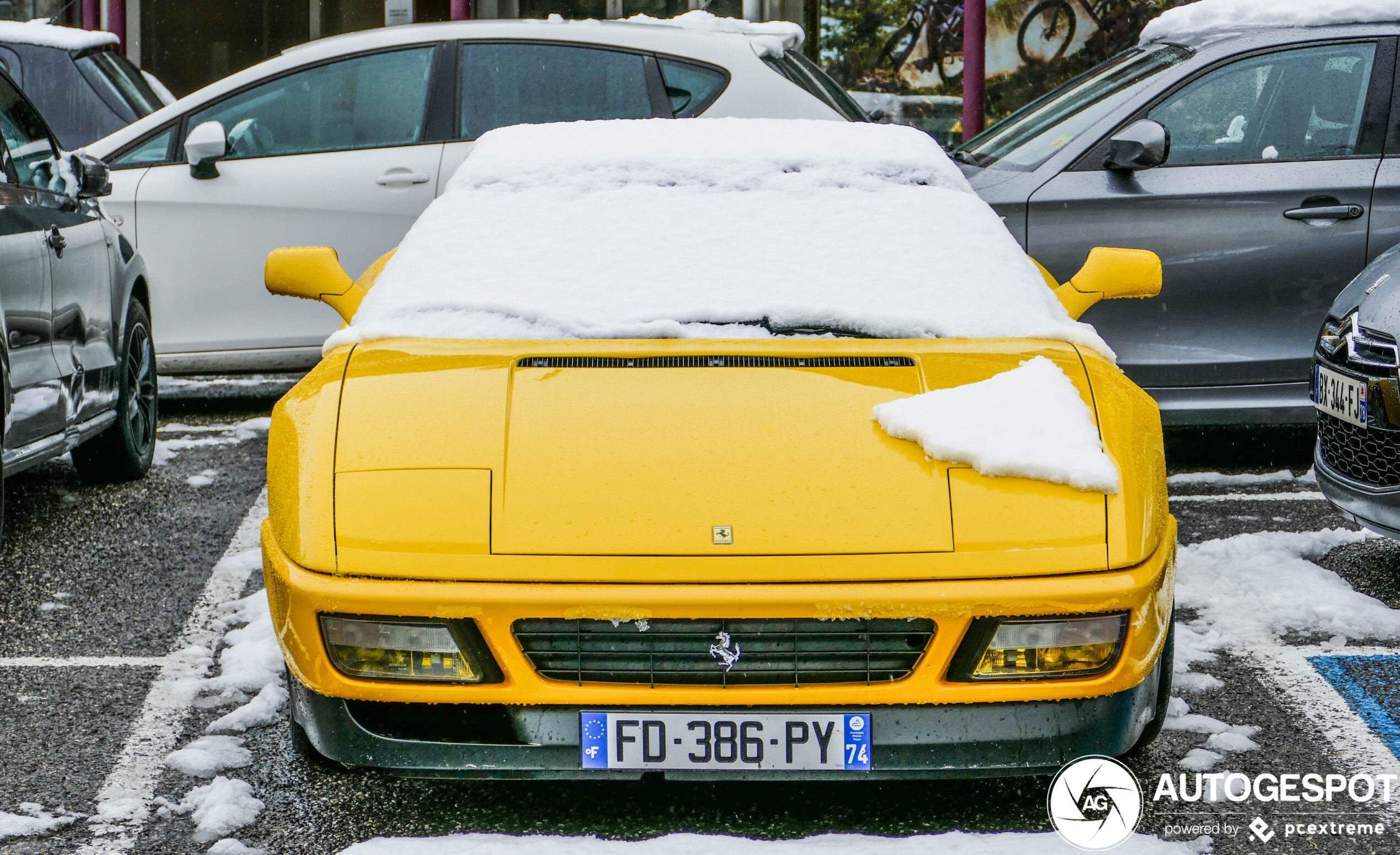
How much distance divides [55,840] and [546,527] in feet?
3.85

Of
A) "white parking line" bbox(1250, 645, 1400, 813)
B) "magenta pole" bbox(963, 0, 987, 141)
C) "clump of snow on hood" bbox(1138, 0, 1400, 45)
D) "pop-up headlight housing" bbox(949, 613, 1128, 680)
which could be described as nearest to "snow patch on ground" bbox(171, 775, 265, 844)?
"pop-up headlight housing" bbox(949, 613, 1128, 680)

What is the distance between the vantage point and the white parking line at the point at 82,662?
13.7 feet

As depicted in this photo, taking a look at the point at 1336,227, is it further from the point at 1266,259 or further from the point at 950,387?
the point at 950,387

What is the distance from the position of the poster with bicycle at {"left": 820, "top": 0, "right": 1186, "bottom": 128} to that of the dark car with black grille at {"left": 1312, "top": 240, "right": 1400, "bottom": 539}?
811 centimetres

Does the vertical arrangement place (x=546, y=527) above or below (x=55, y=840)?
above

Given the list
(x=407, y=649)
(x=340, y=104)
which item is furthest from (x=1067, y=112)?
(x=407, y=649)

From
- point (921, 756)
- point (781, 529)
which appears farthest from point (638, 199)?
point (921, 756)

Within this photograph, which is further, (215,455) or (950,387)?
(215,455)

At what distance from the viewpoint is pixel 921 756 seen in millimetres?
2865

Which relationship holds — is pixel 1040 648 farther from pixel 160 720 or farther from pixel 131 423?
pixel 131 423

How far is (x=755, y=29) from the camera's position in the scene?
782cm

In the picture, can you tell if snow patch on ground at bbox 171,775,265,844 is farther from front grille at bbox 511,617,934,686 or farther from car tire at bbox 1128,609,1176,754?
car tire at bbox 1128,609,1176,754

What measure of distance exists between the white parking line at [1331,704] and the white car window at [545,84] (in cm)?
392

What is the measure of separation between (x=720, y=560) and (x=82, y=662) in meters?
2.16
